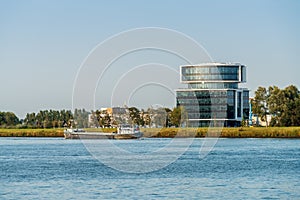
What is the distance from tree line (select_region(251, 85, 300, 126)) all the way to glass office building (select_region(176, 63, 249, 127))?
11.7 meters

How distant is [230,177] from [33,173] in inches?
525

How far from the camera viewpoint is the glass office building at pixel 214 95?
160125 mm

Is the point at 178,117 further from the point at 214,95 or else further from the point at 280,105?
the point at 280,105

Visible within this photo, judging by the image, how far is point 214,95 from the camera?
529 ft

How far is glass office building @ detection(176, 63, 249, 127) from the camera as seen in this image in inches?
6304

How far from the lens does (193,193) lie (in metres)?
38.2

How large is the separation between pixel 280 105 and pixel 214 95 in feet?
77.4

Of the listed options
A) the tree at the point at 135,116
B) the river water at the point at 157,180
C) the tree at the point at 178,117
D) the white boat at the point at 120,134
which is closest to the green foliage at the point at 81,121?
the tree at the point at 135,116

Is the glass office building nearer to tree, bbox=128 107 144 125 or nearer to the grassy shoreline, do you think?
tree, bbox=128 107 144 125

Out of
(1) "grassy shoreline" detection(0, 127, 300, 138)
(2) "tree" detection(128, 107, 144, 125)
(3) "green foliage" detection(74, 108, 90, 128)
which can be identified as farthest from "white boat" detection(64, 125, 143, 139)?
(3) "green foliage" detection(74, 108, 90, 128)

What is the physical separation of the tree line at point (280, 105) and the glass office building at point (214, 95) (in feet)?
38.5

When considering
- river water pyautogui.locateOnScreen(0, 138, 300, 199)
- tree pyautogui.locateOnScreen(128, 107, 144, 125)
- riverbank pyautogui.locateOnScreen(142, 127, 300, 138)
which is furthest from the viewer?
tree pyautogui.locateOnScreen(128, 107, 144, 125)

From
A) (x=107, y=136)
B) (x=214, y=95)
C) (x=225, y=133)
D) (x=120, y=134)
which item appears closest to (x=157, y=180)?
(x=120, y=134)

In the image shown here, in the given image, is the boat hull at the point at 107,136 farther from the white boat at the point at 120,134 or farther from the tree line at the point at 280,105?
the tree line at the point at 280,105
